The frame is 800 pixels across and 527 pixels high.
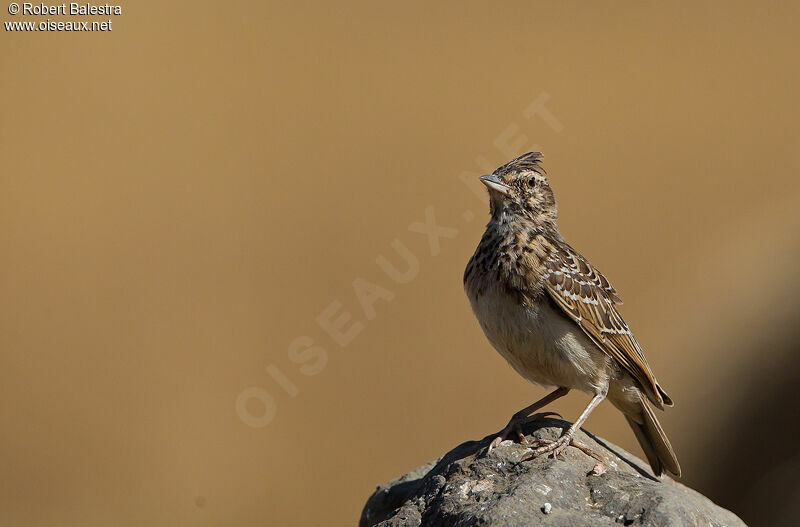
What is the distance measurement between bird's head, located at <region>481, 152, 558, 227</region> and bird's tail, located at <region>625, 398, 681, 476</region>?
5.22ft

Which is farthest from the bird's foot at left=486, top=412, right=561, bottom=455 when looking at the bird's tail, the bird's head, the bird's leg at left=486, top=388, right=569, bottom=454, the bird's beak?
the bird's beak

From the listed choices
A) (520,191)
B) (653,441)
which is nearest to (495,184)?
(520,191)

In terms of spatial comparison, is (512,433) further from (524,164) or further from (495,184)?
(524,164)

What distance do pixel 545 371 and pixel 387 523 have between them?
5.48ft

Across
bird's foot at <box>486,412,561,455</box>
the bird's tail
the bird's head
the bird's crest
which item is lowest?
the bird's tail

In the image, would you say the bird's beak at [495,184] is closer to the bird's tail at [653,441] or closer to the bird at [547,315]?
the bird at [547,315]

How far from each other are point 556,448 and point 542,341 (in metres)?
0.81

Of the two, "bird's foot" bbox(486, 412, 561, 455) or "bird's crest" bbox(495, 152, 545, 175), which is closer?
"bird's foot" bbox(486, 412, 561, 455)

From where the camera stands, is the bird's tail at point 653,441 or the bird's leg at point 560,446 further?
the bird's tail at point 653,441

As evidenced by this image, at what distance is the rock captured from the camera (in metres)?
5.60

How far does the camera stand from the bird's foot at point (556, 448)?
21.0 ft

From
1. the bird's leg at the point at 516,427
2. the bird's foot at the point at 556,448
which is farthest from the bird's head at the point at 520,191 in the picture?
the bird's foot at the point at 556,448

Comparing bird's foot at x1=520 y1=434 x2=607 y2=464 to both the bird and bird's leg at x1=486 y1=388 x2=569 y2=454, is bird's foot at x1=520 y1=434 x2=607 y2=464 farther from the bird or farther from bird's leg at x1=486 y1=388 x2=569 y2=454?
bird's leg at x1=486 y1=388 x2=569 y2=454

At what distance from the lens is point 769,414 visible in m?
11.2
